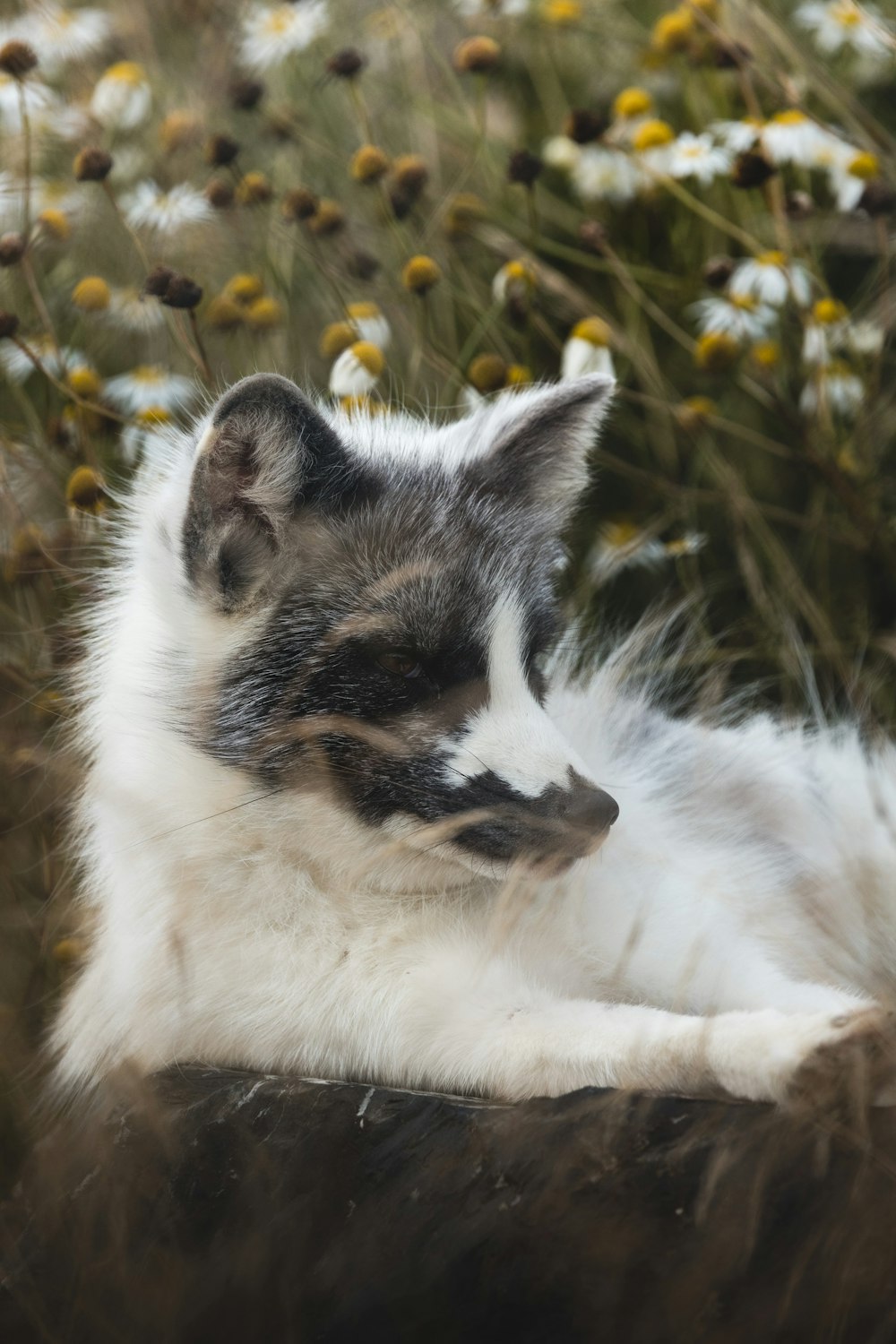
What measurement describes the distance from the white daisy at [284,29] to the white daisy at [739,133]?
1.37m

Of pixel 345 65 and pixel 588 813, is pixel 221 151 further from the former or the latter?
Result: pixel 588 813

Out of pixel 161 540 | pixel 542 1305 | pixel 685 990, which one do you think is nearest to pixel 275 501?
pixel 161 540

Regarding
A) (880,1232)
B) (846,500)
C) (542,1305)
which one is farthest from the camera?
(846,500)

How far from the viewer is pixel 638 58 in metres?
5.35

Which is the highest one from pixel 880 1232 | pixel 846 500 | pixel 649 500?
pixel 880 1232

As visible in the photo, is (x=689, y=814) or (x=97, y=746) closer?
(x=97, y=746)

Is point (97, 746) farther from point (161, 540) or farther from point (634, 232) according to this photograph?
point (634, 232)

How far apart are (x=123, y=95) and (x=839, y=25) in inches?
95.5

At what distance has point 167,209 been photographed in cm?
431

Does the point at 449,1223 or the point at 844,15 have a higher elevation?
the point at 844,15

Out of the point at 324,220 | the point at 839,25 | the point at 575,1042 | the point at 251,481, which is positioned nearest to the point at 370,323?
the point at 324,220

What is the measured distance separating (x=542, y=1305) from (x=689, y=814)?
147 centimetres

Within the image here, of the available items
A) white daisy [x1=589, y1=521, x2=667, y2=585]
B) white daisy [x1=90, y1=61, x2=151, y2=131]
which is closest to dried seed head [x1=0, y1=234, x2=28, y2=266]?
white daisy [x1=90, y1=61, x2=151, y2=131]

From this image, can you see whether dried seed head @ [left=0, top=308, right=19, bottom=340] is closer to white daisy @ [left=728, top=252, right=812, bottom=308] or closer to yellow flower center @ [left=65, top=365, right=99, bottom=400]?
yellow flower center @ [left=65, top=365, right=99, bottom=400]
